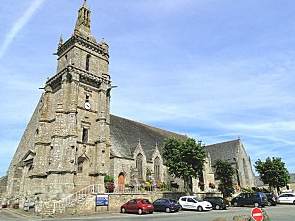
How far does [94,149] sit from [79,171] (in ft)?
10.2

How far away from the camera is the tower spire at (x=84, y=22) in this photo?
38062 millimetres

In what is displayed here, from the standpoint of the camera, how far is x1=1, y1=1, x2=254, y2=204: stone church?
99.6 feet

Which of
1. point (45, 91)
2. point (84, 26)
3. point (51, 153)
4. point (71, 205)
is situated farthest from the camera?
point (84, 26)

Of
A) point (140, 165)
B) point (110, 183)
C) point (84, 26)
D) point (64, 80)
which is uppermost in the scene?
point (84, 26)

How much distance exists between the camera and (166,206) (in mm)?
26469

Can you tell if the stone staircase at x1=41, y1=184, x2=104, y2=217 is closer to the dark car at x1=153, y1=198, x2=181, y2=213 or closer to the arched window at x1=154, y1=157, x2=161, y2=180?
the dark car at x1=153, y1=198, x2=181, y2=213

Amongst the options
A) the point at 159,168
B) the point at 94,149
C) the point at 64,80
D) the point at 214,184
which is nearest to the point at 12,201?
the point at 94,149

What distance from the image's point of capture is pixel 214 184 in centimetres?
4859

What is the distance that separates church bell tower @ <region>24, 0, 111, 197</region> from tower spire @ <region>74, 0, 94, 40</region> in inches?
6.6

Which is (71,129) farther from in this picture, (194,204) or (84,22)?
(84,22)

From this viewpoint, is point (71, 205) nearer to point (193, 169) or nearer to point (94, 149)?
point (94, 149)

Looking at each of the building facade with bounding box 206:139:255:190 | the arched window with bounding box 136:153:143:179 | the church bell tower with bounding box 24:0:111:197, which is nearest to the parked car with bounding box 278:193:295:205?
the building facade with bounding box 206:139:255:190

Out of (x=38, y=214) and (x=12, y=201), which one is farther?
(x=12, y=201)

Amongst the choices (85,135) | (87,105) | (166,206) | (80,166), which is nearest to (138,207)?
(166,206)
